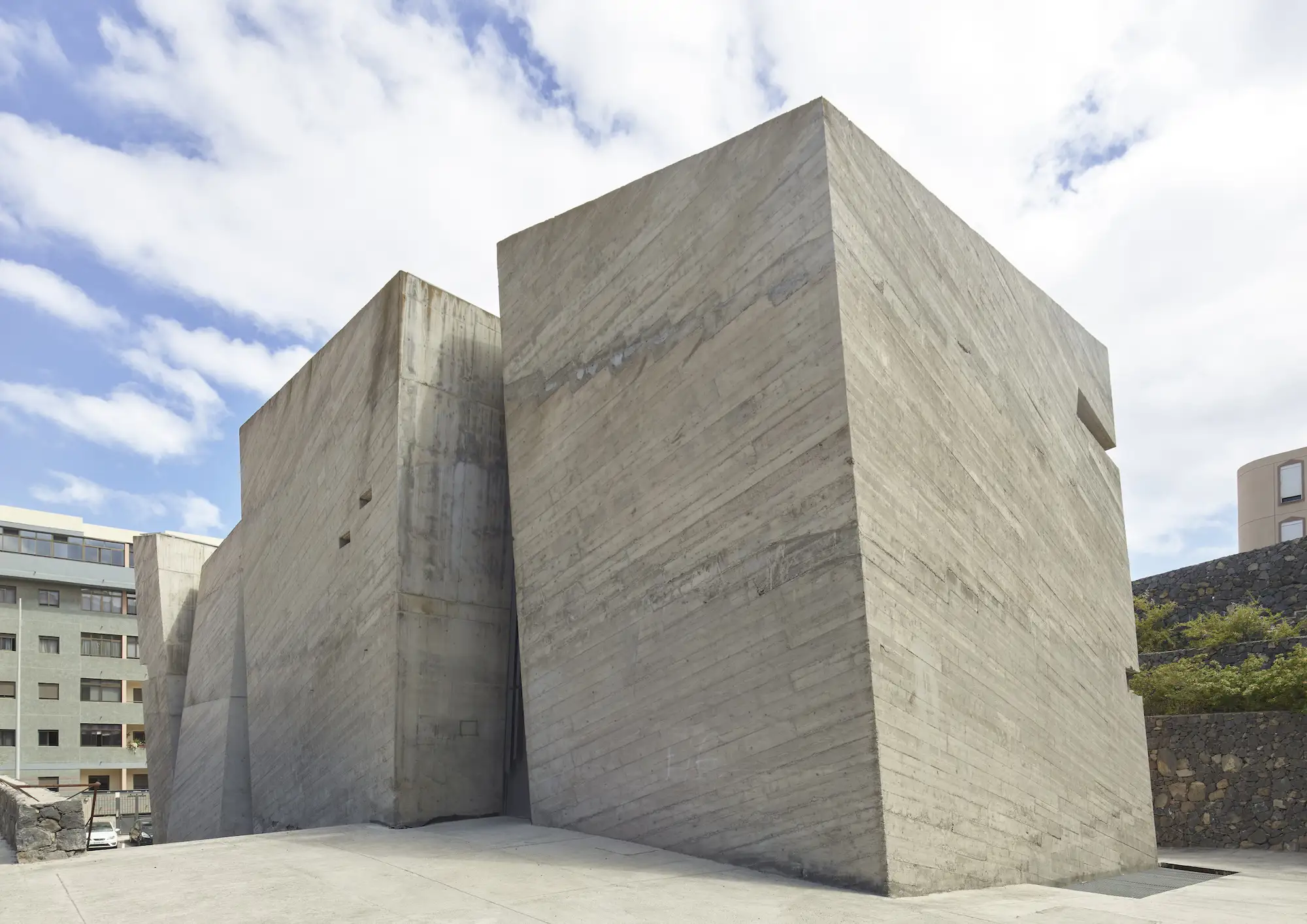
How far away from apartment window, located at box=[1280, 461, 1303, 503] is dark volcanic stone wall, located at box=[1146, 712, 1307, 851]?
29.2 meters

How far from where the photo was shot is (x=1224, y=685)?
41.2ft

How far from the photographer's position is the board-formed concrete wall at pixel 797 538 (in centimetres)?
655

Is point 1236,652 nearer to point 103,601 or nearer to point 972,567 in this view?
point 972,567

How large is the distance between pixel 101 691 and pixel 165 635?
22767mm

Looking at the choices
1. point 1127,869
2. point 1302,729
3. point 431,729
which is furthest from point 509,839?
point 1302,729

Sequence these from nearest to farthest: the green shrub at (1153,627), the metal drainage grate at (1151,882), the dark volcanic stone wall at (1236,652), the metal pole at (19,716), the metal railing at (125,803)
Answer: the metal drainage grate at (1151,882)
the dark volcanic stone wall at (1236,652)
the green shrub at (1153,627)
the metal railing at (125,803)
the metal pole at (19,716)

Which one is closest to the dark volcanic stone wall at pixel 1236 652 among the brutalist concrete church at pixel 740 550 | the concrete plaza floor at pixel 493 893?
the brutalist concrete church at pixel 740 550

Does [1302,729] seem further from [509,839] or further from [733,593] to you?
[509,839]

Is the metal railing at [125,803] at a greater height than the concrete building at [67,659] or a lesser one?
Result: lesser

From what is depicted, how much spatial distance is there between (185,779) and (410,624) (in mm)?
9073

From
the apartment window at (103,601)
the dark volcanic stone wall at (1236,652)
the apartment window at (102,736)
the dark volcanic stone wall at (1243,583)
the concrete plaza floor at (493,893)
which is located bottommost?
the apartment window at (102,736)

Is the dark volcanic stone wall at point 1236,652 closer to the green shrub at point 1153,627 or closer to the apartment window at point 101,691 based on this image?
the green shrub at point 1153,627

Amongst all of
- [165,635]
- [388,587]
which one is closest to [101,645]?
[165,635]

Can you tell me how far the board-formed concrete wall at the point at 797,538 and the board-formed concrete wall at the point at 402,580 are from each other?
1163 mm
